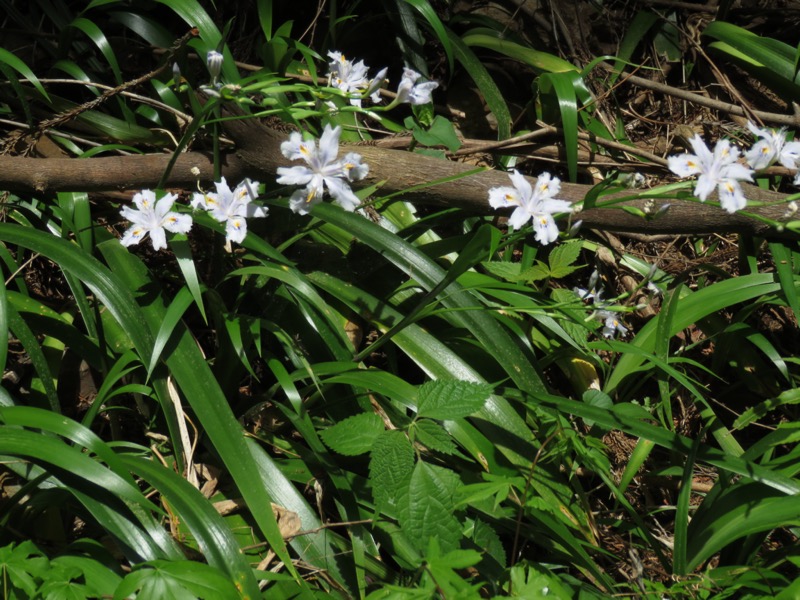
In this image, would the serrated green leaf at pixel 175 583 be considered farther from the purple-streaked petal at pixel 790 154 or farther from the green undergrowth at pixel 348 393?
the purple-streaked petal at pixel 790 154

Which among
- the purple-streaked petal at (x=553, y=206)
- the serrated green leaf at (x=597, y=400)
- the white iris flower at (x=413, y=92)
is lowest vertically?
the serrated green leaf at (x=597, y=400)

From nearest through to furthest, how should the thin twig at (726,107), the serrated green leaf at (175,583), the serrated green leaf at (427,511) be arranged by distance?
the serrated green leaf at (175,583) < the serrated green leaf at (427,511) < the thin twig at (726,107)

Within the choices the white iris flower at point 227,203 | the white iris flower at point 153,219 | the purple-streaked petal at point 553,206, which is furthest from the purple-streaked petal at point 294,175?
the purple-streaked petal at point 553,206

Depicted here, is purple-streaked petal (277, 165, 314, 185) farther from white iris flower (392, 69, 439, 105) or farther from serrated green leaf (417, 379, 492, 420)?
serrated green leaf (417, 379, 492, 420)

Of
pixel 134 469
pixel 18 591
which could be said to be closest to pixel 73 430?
pixel 134 469

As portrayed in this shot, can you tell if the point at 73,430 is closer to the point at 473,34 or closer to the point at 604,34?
the point at 473,34

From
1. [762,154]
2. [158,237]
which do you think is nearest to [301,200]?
[158,237]

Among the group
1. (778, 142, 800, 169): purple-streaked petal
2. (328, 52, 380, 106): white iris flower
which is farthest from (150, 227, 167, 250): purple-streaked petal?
(778, 142, 800, 169): purple-streaked petal
